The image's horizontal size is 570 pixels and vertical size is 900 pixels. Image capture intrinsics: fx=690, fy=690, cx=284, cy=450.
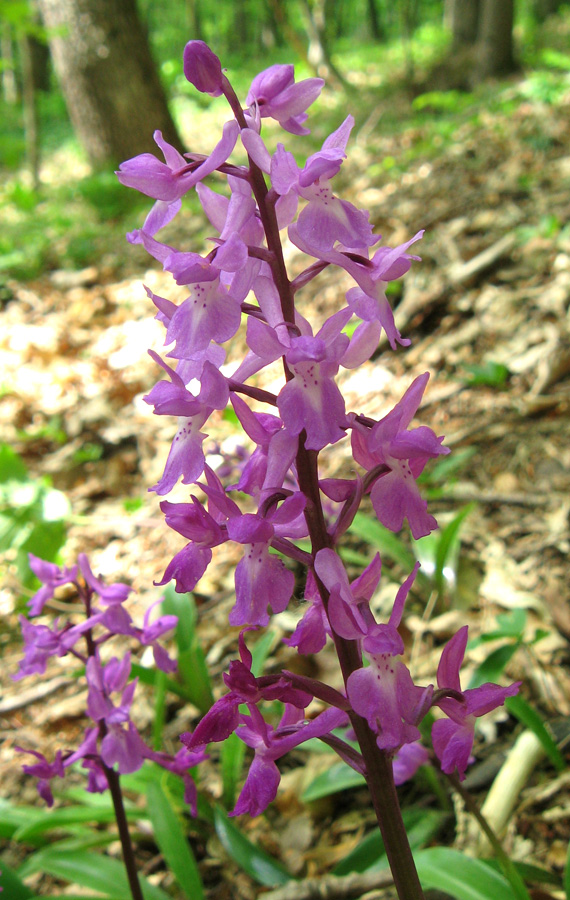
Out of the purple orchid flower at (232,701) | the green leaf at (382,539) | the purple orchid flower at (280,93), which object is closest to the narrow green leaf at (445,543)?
the green leaf at (382,539)

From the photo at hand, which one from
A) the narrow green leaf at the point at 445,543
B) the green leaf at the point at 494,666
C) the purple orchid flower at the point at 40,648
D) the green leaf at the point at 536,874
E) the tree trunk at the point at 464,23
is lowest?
the green leaf at the point at 536,874

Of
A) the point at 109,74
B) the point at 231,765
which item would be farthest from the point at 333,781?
the point at 109,74

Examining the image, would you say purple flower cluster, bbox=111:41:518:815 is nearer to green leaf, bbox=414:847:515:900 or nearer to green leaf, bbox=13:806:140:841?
green leaf, bbox=414:847:515:900

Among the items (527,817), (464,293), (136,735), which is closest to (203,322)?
(136,735)

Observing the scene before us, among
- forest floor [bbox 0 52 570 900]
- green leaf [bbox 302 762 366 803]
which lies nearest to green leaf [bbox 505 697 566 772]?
forest floor [bbox 0 52 570 900]

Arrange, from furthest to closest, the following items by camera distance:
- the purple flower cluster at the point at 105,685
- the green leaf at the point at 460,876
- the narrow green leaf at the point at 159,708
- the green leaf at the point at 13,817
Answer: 1. the narrow green leaf at the point at 159,708
2. the green leaf at the point at 13,817
3. the purple flower cluster at the point at 105,685
4. the green leaf at the point at 460,876

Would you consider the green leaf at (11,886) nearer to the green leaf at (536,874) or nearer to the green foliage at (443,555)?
the green leaf at (536,874)

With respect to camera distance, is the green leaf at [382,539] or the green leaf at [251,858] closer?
the green leaf at [251,858]
